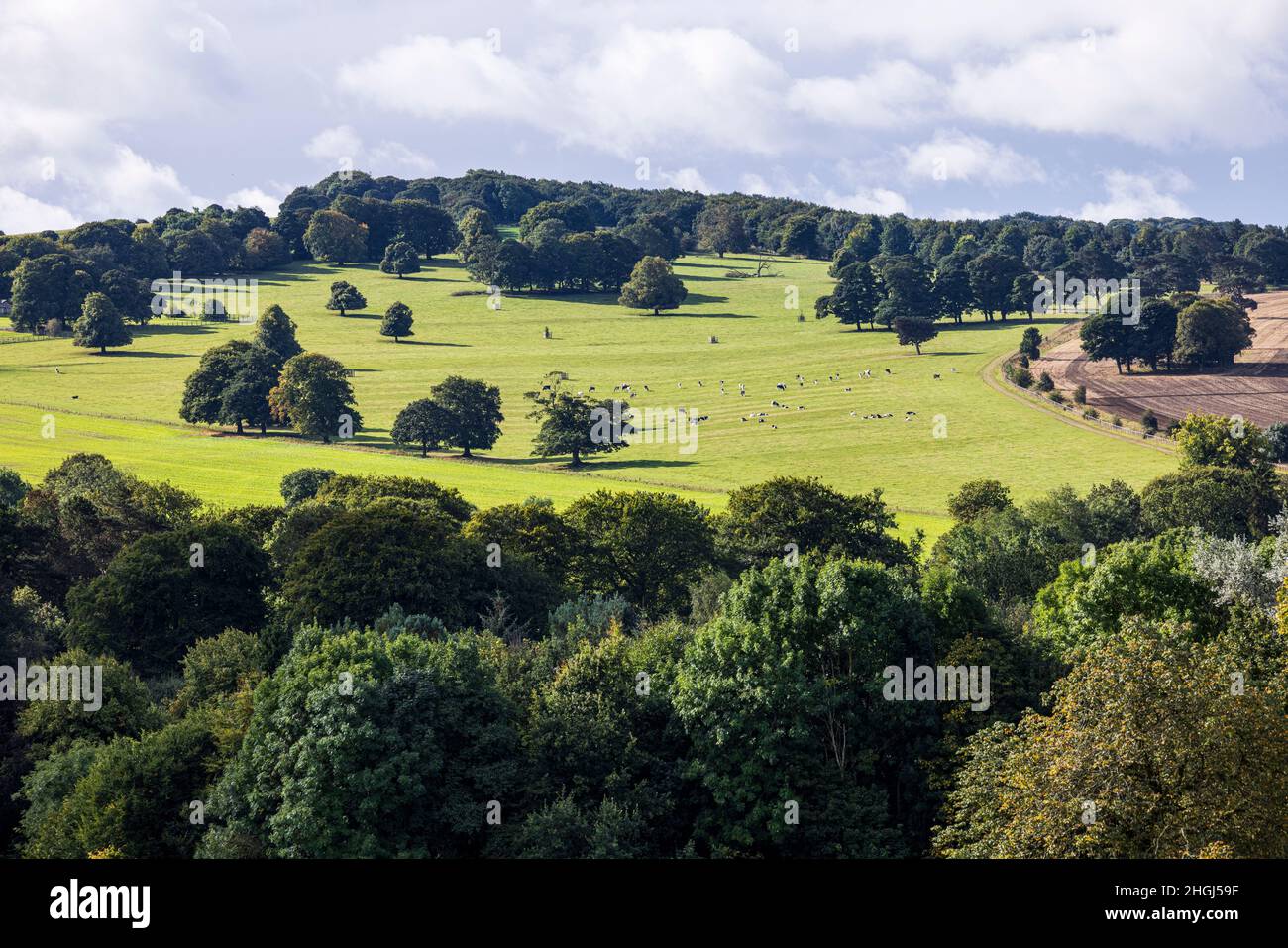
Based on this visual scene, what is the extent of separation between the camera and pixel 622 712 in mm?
53531

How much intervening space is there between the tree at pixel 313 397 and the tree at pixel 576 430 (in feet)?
97.5

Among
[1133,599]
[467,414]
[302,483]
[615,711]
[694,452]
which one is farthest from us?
[467,414]

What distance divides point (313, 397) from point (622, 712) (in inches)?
4936

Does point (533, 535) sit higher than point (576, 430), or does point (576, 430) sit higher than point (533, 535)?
point (576, 430)

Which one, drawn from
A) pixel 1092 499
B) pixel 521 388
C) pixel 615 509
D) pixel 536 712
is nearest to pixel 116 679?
pixel 536 712

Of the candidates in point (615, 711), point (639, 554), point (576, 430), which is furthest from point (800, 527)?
point (576, 430)

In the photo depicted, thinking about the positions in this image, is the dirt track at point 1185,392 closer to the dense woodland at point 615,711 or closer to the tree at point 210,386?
the dense woodland at point 615,711

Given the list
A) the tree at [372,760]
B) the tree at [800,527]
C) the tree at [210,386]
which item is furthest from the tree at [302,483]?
the tree at [372,760]

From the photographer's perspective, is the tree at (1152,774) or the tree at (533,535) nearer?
the tree at (1152,774)

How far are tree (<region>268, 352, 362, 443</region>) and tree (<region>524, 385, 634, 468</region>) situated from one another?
97.5ft

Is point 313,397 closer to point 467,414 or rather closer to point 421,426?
point 421,426

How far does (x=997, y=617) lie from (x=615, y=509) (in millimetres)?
33502

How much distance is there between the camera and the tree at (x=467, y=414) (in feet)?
527
